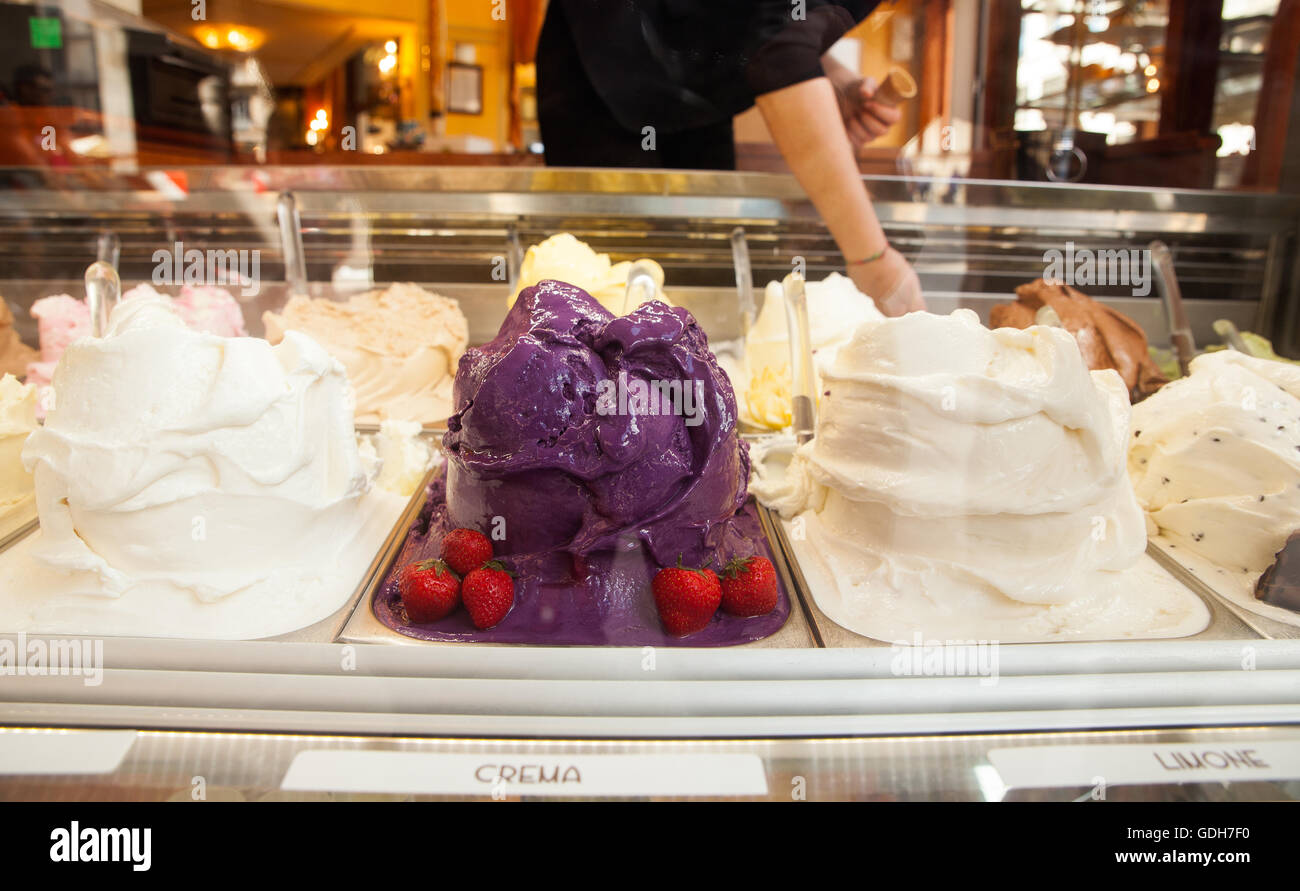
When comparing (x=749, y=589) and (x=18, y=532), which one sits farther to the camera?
(x=18, y=532)

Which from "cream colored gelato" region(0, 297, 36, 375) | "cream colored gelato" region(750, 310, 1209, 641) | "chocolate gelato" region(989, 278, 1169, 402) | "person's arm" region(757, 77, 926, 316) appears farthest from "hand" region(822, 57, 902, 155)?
"cream colored gelato" region(0, 297, 36, 375)

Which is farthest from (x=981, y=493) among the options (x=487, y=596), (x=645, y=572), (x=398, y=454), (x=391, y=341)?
(x=391, y=341)

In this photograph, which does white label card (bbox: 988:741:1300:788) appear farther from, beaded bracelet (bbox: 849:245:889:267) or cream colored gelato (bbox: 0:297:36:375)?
cream colored gelato (bbox: 0:297:36:375)

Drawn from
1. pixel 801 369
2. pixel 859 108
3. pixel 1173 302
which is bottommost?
pixel 801 369

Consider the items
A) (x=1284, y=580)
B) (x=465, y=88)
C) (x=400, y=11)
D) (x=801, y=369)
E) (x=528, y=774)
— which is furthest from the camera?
(x=465, y=88)

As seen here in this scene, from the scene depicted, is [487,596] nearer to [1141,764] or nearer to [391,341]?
[1141,764]

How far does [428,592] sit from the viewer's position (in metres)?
1.04

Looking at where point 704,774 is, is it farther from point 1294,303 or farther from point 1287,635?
point 1294,303

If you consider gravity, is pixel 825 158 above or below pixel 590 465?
above

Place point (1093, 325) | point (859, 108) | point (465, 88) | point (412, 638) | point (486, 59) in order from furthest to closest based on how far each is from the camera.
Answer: point (465, 88), point (486, 59), point (1093, 325), point (859, 108), point (412, 638)

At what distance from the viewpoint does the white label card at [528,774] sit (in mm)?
789

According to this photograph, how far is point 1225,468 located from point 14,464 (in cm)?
191

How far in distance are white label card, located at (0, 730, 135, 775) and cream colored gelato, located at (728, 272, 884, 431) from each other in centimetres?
129
